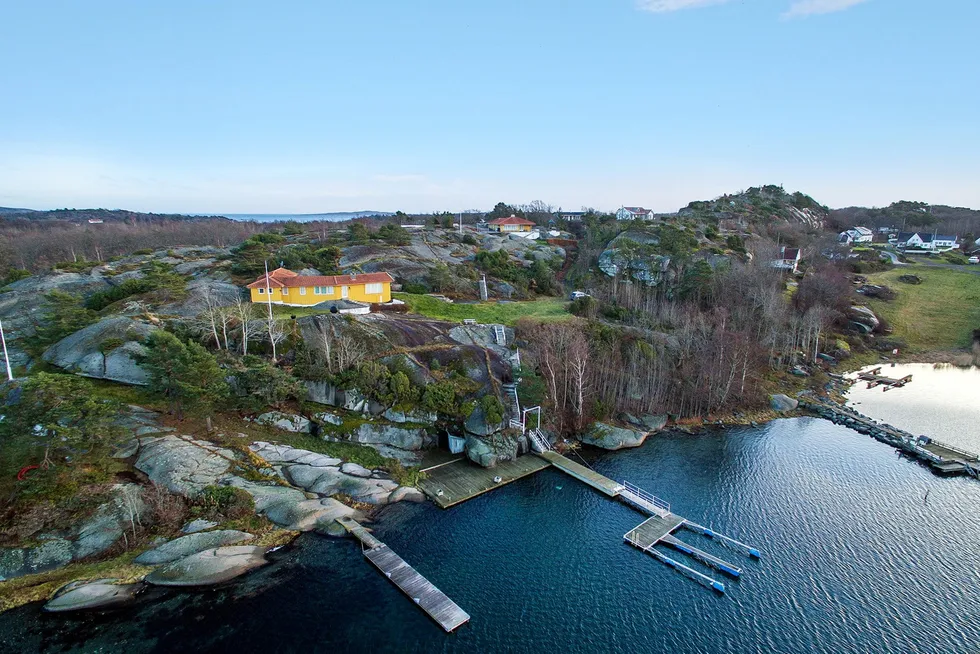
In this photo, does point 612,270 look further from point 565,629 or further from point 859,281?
point 565,629

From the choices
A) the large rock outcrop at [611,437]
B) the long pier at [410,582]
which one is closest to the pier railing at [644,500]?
the large rock outcrop at [611,437]

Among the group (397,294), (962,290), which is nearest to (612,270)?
(397,294)

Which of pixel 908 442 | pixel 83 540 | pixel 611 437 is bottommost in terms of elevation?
pixel 908 442

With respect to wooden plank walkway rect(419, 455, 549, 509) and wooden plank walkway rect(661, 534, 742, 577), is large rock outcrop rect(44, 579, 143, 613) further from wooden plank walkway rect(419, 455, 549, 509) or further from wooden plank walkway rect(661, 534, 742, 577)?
wooden plank walkway rect(661, 534, 742, 577)

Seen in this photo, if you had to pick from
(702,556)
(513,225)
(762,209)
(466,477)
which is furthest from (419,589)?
(762,209)

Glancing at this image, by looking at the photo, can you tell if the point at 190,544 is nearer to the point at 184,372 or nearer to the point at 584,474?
the point at 184,372
